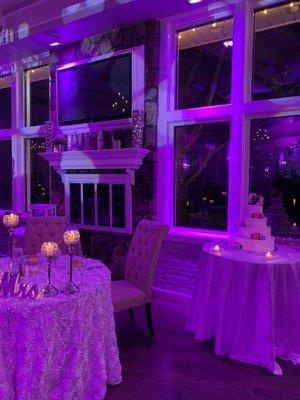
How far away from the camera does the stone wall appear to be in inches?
173

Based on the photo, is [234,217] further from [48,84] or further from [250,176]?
[48,84]

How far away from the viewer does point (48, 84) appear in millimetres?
5938

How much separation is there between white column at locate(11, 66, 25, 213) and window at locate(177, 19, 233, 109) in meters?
2.94

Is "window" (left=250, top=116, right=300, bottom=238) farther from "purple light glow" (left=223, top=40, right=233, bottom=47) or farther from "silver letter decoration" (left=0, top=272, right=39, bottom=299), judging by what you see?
"silver letter decoration" (left=0, top=272, right=39, bottom=299)

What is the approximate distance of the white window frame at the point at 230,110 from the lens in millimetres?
3848

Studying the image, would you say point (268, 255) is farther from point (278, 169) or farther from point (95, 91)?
point (95, 91)

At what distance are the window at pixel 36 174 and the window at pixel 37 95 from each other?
33 cm

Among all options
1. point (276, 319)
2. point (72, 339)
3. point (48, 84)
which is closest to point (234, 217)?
point (276, 319)

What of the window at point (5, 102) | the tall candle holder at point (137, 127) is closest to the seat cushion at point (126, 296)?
the tall candle holder at point (137, 127)

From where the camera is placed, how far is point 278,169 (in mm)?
3928

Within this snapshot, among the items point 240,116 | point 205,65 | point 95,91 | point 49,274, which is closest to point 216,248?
point 240,116

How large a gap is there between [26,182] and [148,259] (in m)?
3.70

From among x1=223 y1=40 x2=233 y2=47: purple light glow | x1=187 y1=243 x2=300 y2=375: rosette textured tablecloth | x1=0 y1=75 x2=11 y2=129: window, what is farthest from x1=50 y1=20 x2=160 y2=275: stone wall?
x1=0 y1=75 x2=11 y2=129: window

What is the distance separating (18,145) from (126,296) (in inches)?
158
